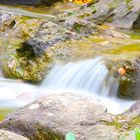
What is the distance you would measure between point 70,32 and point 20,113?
517 cm

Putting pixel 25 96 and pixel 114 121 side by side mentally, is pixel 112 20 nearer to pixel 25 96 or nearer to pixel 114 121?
pixel 25 96

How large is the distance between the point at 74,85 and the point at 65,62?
0.69m

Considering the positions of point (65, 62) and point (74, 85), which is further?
point (65, 62)

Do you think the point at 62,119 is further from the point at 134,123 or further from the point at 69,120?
the point at 134,123

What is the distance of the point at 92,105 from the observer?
3889 millimetres

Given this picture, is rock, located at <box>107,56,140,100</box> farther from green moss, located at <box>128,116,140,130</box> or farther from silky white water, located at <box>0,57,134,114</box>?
green moss, located at <box>128,116,140,130</box>

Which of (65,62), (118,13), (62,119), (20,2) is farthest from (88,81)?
(20,2)

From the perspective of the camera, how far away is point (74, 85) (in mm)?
7570

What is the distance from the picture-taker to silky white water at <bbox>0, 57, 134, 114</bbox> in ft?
22.8

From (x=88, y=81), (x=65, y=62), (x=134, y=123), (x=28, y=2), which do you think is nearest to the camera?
(x=134, y=123)

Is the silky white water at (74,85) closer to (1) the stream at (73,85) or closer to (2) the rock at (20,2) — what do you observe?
(1) the stream at (73,85)

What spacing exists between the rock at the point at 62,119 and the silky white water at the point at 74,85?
8.82 feet

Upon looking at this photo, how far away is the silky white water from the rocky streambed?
13 cm

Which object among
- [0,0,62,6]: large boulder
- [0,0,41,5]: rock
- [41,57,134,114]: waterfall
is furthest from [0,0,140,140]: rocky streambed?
[0,0,41,5]: rock
